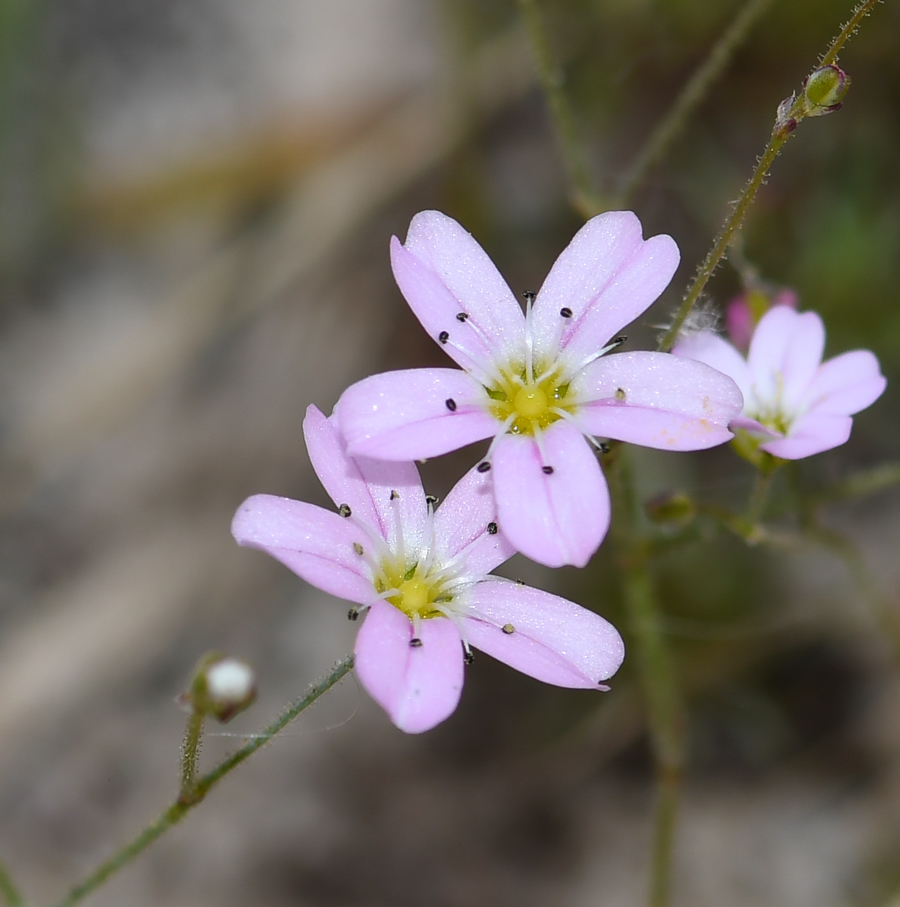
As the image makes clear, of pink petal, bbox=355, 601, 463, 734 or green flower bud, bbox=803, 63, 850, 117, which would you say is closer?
pink petal, bbox=355, 601, 463, 734

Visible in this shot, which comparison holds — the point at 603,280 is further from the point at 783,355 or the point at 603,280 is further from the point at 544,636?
the point at 544,636

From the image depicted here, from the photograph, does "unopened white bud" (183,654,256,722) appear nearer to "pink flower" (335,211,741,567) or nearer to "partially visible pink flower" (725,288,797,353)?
"pink flower" (335,211,741,567)

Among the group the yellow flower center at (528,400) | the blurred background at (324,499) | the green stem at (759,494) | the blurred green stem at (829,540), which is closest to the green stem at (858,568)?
the blurred green stem at (829,540)

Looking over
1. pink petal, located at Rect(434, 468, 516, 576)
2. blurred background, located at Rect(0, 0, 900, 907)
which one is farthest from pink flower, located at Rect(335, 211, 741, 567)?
blurred background, located at Rect(0, 0, 900, 907)

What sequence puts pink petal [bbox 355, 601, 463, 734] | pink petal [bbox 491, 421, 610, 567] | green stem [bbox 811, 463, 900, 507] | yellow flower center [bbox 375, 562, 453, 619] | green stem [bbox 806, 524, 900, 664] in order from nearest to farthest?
pink petal [bbox 355, 601, 463, 734] < pink petal [bbox 491, 421, 610, 567] < yellow flower center [bbox 375, 562, 453, 619] < green stem [bbox 811, 463, 900, 507] < green stem [bbox 806, 524, 900, 664]

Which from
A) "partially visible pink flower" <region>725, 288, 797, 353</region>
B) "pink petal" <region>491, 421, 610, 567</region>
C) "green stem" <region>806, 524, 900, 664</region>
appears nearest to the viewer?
"pink petal" <region>491, 421, 610, 567</region>

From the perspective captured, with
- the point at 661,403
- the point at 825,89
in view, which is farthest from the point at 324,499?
the point at 825,89

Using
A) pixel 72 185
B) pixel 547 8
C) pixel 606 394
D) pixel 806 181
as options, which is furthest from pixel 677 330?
pixel 72 185

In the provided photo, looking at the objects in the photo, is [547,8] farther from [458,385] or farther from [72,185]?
[458,385]

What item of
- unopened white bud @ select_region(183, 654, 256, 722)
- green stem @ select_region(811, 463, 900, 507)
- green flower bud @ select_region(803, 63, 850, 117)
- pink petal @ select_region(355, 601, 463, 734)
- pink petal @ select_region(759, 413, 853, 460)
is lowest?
green stem @ select_region(811, 463, 900, 507)
